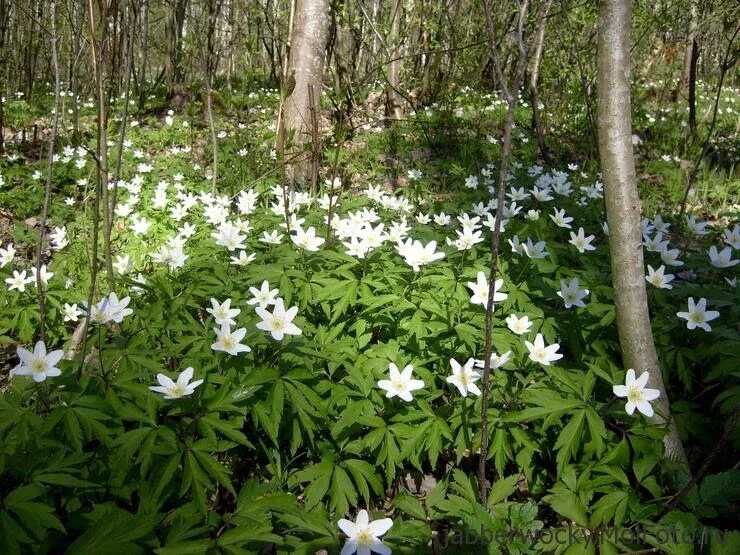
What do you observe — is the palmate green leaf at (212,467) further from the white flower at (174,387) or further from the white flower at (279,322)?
the white flower at (279,322)

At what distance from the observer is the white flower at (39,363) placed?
1708 millimetres

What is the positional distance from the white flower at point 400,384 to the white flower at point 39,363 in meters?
1.23

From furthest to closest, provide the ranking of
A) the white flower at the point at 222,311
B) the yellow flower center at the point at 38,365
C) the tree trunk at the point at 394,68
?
1. the tree trunk at the point at 394,68
2. the white flower at the point at 222,311
3. the yellow flower center at the point at 38,365

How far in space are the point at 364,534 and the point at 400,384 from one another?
0.60 meters

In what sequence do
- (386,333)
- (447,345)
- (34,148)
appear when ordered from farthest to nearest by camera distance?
(34,148), (386,333), (447,345)

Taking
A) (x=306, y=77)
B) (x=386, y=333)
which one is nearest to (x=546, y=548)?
(x=386, y=333)

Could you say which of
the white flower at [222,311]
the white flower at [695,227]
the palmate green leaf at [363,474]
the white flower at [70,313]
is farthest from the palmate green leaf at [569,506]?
the white flower at [70,313]

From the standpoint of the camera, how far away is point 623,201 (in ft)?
5.98

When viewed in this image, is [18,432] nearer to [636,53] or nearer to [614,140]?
[614,140]

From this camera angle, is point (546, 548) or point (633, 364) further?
point (633, 364)

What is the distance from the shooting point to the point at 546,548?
1.65 meters

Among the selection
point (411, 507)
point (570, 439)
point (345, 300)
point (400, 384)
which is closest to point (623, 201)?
point (570, 439)

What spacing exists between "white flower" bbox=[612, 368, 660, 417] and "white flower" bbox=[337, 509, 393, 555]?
1.01 metres

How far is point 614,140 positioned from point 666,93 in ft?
33.6
